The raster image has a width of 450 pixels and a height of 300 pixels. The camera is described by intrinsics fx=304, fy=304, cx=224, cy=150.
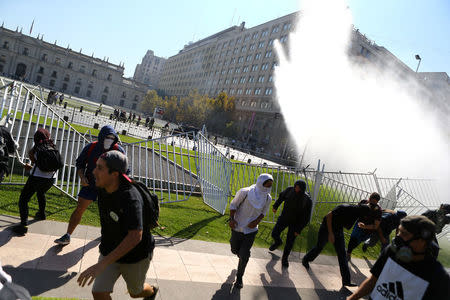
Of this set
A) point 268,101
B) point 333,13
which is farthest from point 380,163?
point 268,101

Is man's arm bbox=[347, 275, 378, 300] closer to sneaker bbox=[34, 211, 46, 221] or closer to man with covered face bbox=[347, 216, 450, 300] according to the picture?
man with covered face bbox=[347, 216, 450, 300]

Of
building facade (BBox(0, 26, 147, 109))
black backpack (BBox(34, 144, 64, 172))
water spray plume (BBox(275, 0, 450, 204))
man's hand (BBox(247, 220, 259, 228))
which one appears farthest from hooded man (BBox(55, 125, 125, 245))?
building facade (BBox(0, 26, 147, 109))

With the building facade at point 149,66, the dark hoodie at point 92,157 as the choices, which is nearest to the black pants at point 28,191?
the dark hoodie at point 92,157

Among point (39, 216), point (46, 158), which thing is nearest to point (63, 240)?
point (39, 216)

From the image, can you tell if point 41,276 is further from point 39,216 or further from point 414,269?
point 414,269

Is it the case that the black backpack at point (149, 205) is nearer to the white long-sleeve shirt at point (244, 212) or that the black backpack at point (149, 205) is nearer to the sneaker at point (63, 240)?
the white long-sleeve shirt at point (244, 212)

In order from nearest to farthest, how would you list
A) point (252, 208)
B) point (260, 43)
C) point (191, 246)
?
point (252, 208) < point (191, 246) < point (260, 43)

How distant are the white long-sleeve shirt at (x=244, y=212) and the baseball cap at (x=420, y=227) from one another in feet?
7.25

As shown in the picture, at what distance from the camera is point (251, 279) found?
4758mm

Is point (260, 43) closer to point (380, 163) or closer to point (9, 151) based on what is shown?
point (380, 163)

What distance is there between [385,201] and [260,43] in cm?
5672

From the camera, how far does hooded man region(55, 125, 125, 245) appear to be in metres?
4.23

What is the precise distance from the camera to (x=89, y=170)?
4.29 metres

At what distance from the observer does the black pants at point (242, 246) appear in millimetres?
4277
